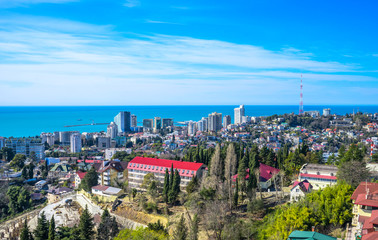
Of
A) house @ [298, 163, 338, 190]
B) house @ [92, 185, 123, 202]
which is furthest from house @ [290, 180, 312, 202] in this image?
house @ [92, 185, 123, 202]

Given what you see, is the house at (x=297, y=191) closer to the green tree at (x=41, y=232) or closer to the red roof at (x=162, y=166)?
the red roof at (x=162, y=166)

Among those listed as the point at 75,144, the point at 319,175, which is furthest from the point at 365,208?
the point at 75,144

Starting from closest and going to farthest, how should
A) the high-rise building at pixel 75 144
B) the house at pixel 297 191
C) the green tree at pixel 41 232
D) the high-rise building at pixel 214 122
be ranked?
the green tree at pixel 41 232 < the house at pixel 297 191 < the high-rise building at pixel 75 144 < the high-rise building at pixel 214 122

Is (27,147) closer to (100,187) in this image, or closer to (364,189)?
(100,187)

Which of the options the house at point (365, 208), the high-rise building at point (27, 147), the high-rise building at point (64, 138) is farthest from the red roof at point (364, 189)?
the high-rise building at point (64, 138)

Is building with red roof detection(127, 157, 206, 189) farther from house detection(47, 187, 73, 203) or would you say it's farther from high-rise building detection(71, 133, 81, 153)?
high-rise building detection(71, 133, 81, 153)
